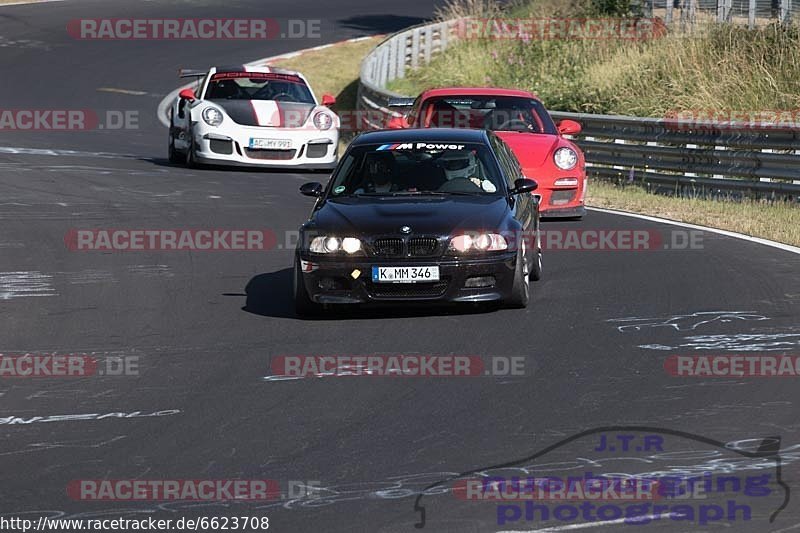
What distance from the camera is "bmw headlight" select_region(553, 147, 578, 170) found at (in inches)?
633

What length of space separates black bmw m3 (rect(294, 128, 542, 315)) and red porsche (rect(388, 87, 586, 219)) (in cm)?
468

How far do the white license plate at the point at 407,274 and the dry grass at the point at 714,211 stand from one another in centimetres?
525

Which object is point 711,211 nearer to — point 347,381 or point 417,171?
point 417,171

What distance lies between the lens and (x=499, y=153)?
11883mm

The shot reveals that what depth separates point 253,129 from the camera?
20.9 m

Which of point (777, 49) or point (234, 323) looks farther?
point (777, 49)

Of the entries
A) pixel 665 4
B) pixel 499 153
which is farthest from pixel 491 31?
pixel 499 153

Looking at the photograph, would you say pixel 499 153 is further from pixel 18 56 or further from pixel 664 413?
pixel 18 56

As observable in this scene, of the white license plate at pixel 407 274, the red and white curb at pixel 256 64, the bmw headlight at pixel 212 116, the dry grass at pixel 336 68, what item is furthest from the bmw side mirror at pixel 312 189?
the dry grass at pixel 336 68

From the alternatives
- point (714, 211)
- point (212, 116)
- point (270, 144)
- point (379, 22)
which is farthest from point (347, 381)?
point (379, 22)

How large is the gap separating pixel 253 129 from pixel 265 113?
0.48 meters

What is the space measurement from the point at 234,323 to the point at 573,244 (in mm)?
4963

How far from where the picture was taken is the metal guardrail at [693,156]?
1744cm

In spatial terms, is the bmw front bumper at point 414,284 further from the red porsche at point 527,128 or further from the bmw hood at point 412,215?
the red porsche at point 527,128
